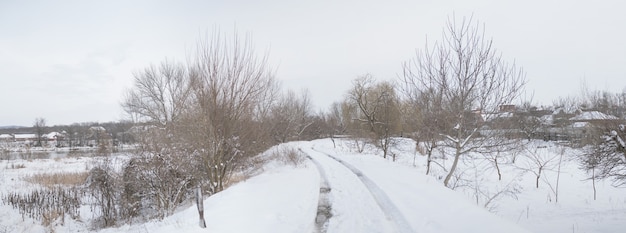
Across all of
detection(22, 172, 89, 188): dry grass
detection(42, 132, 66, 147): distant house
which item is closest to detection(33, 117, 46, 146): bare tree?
detection(42, 132, 66, 147): distant house

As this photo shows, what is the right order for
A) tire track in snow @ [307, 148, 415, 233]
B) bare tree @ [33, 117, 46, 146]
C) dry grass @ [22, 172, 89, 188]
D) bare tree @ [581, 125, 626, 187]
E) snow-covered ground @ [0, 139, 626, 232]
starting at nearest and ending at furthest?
tire track in snow @ [307, 148, 415, 233], snow-covered ground @ [0, 139, 626, 232], bare tree @ [581, 125, 626, 187], dry grass @ [22, 172, 89, 188], bare tree @ [33, 117, 46, 146]

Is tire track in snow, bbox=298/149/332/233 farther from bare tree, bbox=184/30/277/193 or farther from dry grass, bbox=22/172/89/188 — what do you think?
dry grass, bbox=22/172/89/188

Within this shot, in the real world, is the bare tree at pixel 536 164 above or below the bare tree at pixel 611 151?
below

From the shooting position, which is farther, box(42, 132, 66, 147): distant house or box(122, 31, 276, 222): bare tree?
box(42, 132, 66, 147): distant house

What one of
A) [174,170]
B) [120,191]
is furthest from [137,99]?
[174,170]

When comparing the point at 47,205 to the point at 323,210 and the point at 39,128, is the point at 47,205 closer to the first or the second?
the point at 323,210

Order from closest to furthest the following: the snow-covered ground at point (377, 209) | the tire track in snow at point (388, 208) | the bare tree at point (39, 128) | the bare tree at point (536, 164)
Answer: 1. the tire track in snow at point (388, 208)
2. the snow-covered ground at point (377, 209)
3. the bare tree at point (536, 164)
4. the bare tree at point (39, 128)

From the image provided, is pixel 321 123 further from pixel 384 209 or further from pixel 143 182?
pixel 384 209

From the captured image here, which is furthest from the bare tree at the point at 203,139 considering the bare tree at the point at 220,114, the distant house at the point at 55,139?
the distant house at the point at 55,139

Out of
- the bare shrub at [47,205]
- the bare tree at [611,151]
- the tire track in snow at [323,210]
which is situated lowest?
the bare shrub at [47,205]

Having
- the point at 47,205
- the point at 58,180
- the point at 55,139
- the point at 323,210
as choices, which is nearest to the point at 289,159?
the point at 47,205

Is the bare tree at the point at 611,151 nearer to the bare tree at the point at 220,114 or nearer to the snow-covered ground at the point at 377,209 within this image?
the snow-covered ground at the point at 377,209

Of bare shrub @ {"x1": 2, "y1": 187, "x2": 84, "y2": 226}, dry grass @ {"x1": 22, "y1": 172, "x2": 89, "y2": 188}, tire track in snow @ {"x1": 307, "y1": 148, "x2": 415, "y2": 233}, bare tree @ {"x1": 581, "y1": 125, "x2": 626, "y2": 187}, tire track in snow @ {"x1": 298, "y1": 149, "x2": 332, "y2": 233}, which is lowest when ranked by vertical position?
bare shrub @ {"x1": 2, "y1": 187, "x2": 84, "y2": 226}

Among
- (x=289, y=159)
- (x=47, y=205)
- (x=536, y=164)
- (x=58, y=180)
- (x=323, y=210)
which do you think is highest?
(x=289, y=159)
